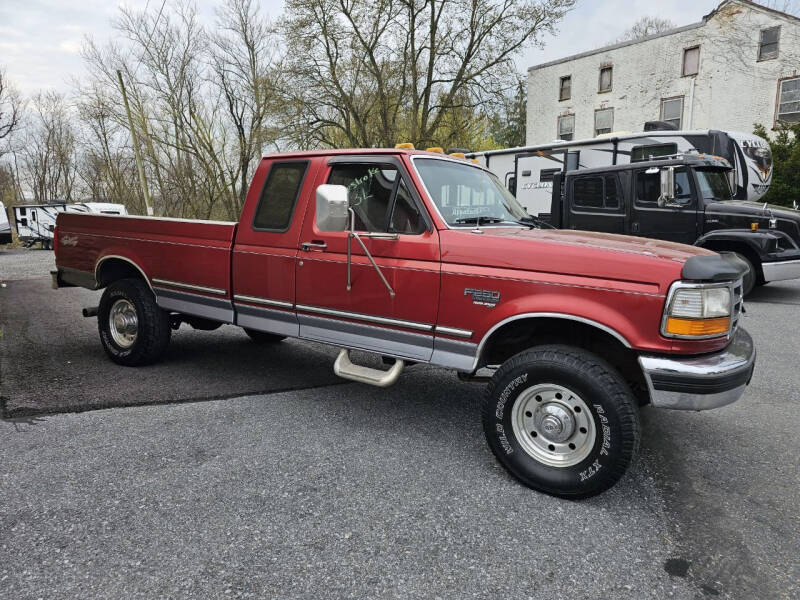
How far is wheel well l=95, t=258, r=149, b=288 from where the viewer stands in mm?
5434

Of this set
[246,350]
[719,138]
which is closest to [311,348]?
[246,350]

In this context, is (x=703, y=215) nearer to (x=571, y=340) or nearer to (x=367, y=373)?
(x=571, y=340)

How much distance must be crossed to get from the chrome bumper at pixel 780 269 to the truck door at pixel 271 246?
795 centimetres

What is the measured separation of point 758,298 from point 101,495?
10.4m

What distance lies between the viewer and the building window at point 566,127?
2973 centimetres

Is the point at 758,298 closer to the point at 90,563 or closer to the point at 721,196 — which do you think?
the point at 721,196

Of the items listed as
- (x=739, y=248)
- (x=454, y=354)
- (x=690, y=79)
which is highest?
(x=690, y=79)

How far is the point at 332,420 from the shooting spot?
407 centimetres

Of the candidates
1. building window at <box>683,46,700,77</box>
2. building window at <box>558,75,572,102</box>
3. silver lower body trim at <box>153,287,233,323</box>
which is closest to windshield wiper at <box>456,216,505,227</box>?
silver lower body trim at <box>153,287,233,323</box>

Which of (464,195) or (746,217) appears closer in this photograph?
(464,195)

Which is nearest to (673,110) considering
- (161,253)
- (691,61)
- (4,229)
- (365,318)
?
(691,61)

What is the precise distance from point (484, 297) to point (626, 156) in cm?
973

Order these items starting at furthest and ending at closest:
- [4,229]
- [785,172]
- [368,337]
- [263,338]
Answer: [4,229], [785,172], [263,338], [368,337]

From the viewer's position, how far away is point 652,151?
1114cm
